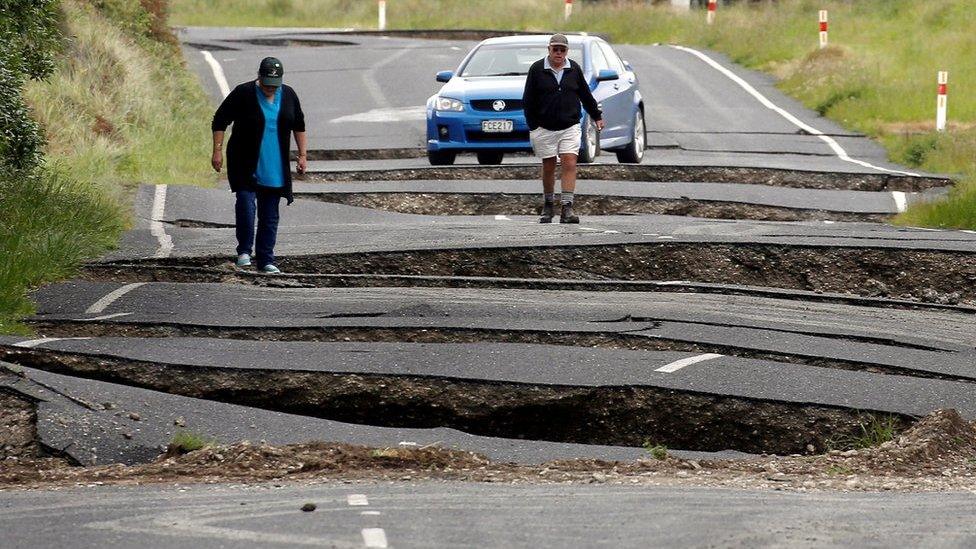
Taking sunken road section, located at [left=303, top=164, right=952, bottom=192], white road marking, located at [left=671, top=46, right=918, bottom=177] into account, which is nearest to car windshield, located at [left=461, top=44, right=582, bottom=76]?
sunken road section, located at [left=303, top=164, right=952, bottom=192]

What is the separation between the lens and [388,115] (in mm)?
24609

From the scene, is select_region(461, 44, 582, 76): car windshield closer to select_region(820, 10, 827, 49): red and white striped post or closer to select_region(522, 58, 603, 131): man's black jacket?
select_region(522, 58, 603, 131): man's black jacket

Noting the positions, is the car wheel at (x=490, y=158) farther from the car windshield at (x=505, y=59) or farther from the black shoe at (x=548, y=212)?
the black shoe at (x=548, y=212)

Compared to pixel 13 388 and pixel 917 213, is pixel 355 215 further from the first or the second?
pixel 13 388

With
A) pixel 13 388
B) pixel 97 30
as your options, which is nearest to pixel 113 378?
pixel 13 388

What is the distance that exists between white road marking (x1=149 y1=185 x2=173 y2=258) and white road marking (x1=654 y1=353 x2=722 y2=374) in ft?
16.5

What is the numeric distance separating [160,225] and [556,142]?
3809mm

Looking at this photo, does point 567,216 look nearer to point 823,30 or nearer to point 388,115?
point 388,115

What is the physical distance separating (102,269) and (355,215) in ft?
13.9

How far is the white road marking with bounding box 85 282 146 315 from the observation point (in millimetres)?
10219

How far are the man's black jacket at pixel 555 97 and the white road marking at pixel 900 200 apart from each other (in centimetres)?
381

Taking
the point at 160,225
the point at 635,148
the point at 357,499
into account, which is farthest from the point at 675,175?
the point at 357,499

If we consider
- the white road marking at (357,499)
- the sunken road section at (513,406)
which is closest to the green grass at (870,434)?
the sunken road section at (513,406)

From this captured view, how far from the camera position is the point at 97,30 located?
22.8 m
